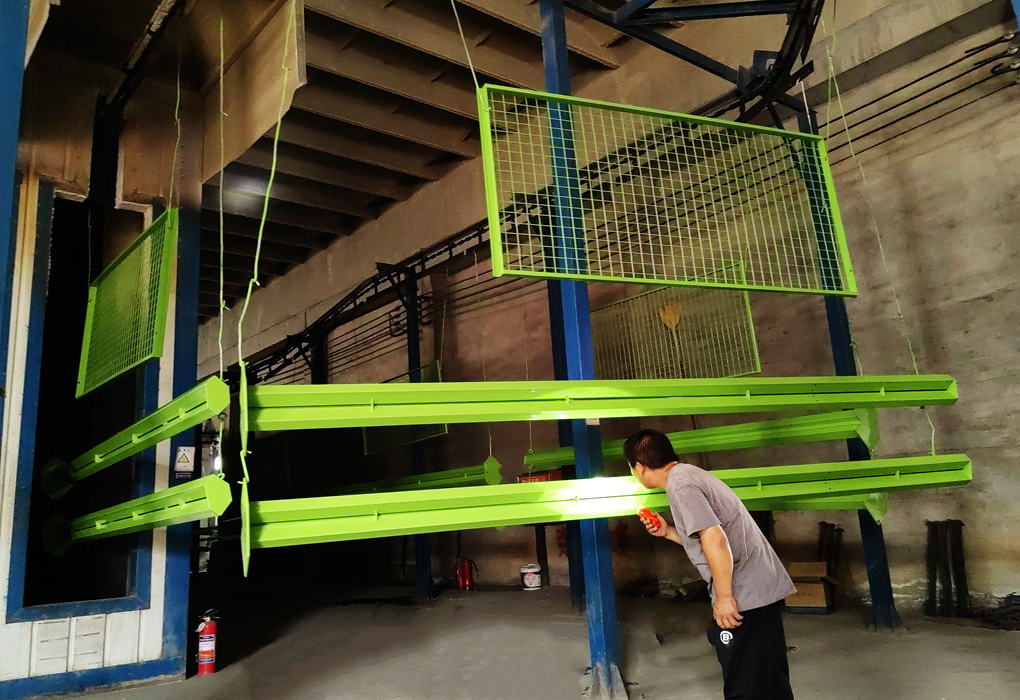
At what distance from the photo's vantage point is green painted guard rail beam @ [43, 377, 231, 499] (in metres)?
2.06

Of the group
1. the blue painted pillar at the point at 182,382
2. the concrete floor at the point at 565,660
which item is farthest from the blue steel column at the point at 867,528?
the blue painted pillar at the point at 182,382

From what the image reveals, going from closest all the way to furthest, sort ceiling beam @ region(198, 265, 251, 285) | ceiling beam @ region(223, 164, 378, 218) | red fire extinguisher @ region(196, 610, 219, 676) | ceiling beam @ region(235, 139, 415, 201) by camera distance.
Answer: red fire extinguisher @ region(196, 610, 219, 676), ceiling beam @ region(235, 139, 415, 201), ceiling beam @ region(223, 164, 378, 218), ceiling beam @ region(198, 265, 251, 285)

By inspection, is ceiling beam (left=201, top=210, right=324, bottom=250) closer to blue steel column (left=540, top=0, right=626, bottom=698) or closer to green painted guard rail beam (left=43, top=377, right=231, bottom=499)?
green painted guard rail beam (left=43, top=377, right=231, bottom=499)

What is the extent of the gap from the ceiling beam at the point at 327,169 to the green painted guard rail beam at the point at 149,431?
4.17m

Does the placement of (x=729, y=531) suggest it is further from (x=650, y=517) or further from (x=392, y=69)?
(x=392, y=69)

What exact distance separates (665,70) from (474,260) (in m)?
3.08

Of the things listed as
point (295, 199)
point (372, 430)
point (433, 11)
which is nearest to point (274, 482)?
point (372, 430)

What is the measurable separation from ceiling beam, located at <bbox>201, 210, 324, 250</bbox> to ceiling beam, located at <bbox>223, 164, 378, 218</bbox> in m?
0.51

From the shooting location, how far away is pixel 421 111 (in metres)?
7.34

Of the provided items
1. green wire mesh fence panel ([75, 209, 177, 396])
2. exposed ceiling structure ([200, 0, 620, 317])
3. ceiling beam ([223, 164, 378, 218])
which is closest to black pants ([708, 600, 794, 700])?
green wire mesh fence panel ([75, 209, 177, 396])

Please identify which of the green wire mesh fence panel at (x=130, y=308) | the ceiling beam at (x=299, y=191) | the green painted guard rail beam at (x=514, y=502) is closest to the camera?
the green painted guard rail beam at (x=514, y=502)

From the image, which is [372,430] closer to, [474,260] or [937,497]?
[474,260]

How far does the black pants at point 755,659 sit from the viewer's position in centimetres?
221

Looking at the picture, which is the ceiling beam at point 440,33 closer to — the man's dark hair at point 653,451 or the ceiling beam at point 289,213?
the ceiling beam at point 289,213
